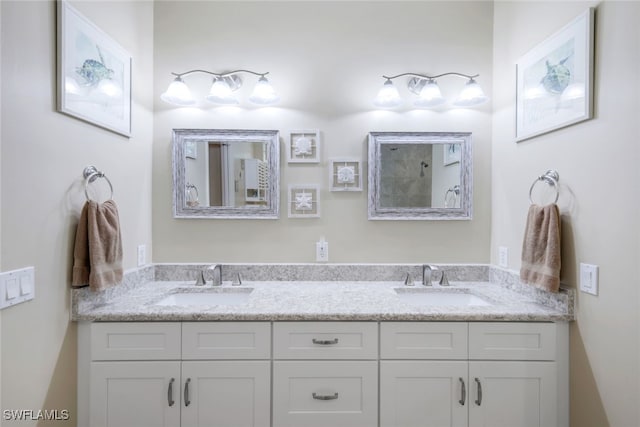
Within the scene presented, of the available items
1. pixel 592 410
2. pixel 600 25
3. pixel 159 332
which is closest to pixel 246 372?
pixel 159 332

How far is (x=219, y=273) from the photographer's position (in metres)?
1.90

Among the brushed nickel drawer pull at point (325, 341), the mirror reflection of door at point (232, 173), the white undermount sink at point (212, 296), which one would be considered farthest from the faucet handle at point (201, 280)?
the brushed nickel drawer pull at point (325, 341)

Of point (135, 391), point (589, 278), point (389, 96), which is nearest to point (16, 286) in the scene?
point (135, 391)

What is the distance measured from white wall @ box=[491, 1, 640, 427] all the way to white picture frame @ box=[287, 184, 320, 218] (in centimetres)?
119

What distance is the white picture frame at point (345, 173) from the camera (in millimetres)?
1996

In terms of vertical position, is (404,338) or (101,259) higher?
(101,259)

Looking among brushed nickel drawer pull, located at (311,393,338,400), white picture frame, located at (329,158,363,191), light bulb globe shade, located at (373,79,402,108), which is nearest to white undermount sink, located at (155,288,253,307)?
brushed nickel drawer pull, located at (311,393,338,400)

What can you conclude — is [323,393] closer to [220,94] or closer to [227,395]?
[227,395]

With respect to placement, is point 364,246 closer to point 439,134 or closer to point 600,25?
point 439,134

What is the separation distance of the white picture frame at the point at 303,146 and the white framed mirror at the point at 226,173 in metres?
0.09

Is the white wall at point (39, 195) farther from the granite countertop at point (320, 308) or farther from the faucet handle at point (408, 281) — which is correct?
the faucet handle at point (408, 281)

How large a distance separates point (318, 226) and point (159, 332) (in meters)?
1.03

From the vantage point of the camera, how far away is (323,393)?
1.41 metres

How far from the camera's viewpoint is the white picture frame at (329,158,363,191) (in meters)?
2.00
